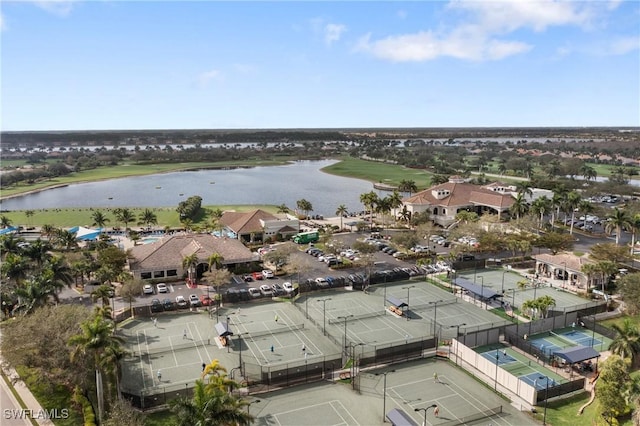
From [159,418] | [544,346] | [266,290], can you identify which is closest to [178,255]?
[266,290]

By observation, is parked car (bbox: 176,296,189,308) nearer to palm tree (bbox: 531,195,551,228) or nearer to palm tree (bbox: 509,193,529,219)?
palm tree (bbox: 509,193,529,219)

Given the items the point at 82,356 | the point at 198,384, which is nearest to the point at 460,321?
the point at 198,384

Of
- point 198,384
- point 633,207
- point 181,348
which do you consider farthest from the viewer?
point 633,207

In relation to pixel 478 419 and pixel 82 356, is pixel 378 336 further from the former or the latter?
pixel 82 356

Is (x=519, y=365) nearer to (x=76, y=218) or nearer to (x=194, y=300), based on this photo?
(x=194, y=300)

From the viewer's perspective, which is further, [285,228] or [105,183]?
[105,183]

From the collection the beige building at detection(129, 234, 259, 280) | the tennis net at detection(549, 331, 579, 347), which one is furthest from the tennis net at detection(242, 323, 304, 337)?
the tennis net at detection(549, 331, 579, 347)
